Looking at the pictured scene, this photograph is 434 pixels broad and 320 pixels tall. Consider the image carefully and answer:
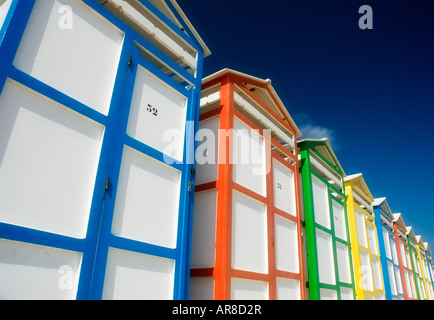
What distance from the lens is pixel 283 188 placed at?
617cm

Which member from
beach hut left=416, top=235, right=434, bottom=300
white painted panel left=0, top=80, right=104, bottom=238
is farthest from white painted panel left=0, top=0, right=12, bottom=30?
beach hut left=416, top=235, right=434, bottom=300

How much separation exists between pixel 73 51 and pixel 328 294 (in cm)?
656

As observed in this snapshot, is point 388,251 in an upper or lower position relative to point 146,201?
upper

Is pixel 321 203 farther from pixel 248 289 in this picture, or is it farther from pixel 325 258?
pixel 248 289

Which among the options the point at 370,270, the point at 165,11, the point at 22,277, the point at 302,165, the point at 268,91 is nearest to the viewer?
the point at 22,277

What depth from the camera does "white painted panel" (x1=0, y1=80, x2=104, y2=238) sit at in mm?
2441

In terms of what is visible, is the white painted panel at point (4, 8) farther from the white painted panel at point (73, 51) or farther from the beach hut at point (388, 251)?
the beach hut at point (388, 251)

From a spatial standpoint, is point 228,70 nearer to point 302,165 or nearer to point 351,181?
point 302,165

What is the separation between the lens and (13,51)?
101 inches

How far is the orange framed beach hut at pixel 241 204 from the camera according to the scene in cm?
437

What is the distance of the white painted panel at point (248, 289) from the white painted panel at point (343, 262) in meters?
3.59

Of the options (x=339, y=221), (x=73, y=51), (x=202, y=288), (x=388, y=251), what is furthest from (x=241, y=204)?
(x=388, y=251)

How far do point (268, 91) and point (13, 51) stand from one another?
190 inches
